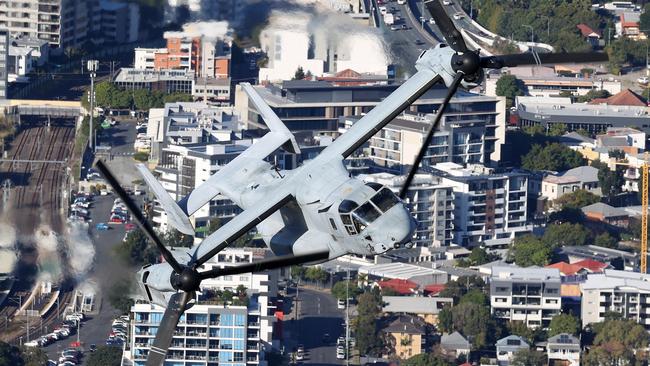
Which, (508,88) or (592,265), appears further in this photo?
(508,88)

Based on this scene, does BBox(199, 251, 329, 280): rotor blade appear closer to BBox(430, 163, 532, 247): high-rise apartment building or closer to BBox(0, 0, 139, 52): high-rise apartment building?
BBox(430, 163, 532, 247): high-rise apartment building

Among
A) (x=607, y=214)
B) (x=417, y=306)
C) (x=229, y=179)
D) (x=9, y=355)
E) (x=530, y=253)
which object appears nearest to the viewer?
(x=229, y=179)

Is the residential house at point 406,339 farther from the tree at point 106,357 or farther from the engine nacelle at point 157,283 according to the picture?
the engine nacelle at point 157,283

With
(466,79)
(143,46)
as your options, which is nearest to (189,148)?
(143,46)

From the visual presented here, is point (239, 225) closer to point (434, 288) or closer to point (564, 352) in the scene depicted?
point (564, 352)

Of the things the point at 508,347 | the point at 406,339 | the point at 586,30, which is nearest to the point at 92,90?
the point at 586,30

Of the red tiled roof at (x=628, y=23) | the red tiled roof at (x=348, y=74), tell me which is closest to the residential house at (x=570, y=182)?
the red tiled roof at (x=348, y=74)

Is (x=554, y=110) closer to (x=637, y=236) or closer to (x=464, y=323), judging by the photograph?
(x=637, y=236)
